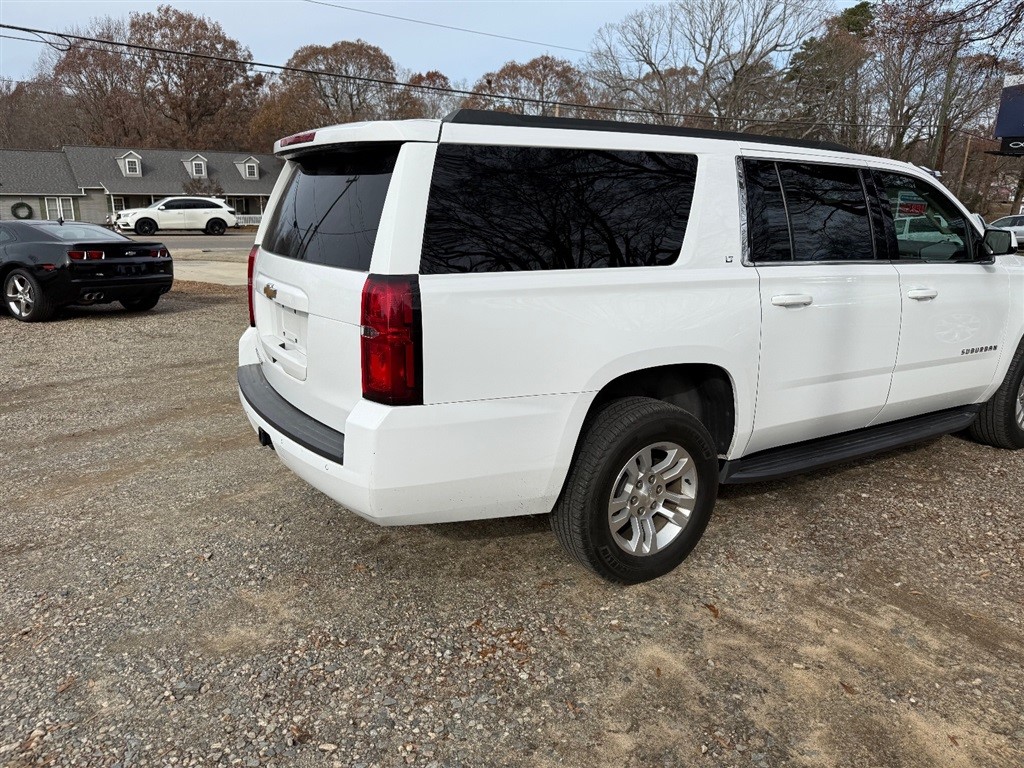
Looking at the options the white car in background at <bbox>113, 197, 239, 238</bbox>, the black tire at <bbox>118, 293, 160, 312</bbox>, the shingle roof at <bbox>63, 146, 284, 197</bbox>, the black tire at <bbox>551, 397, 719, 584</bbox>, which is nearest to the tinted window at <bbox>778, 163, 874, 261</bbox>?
the black tire at <bbox>551, 397, 719, 584</bbox>

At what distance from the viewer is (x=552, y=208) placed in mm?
2842

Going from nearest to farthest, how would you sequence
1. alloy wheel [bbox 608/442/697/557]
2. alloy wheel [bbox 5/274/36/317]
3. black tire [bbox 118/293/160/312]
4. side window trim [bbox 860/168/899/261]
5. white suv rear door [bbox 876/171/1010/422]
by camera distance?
1. alloy wheel [bbox 608/442/697/557]
2. side window trim [bbox 860/168/899/261]
3. white suv rear door [bbox 876/171/1010/422]
4. alloy wheel [bbox 5/274/36/317]
5. black tire [bbox 118/293/160/312]

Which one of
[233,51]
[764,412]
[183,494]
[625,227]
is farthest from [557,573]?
[233,51]

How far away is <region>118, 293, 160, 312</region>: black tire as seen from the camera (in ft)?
35.9

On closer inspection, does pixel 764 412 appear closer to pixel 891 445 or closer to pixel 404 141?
pixel 891 445

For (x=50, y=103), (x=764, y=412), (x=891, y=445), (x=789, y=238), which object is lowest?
(x=891, y=445)

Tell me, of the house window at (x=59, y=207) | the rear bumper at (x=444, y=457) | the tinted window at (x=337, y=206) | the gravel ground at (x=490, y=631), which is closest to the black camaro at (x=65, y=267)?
the gravel ground at (x=490, y=631)

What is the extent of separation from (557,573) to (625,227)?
161cm

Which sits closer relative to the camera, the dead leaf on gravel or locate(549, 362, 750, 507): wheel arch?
the dead leaf on gravel

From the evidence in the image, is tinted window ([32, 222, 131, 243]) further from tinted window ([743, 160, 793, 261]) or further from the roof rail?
tinted window ([743, 160, 793, 261])

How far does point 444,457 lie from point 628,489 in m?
0.91

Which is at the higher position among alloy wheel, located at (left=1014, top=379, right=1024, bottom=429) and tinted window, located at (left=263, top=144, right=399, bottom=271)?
tinted window, located at (left=263, top=144, right=399, bottom=271)

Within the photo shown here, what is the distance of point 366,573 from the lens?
11.0 feet

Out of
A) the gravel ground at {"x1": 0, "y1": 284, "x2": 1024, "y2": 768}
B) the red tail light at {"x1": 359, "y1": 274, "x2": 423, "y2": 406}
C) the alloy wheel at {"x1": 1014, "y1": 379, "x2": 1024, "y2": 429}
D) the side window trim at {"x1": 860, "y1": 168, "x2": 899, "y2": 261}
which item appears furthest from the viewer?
the alloy wheel at {"x1": 1014, "y1": 379, "x2": 1024, "y2": 429}
